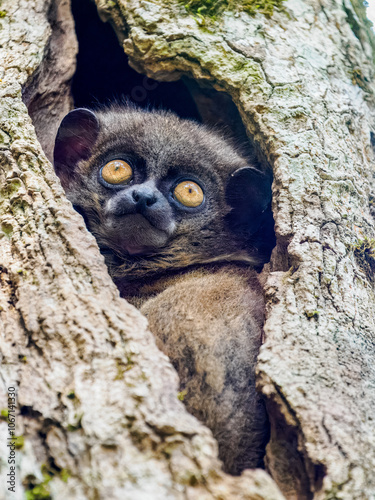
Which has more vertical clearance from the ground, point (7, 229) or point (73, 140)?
point (7, 229)

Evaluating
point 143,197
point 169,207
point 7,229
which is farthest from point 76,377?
point 169,207

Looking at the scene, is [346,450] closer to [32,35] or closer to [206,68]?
[206,68]

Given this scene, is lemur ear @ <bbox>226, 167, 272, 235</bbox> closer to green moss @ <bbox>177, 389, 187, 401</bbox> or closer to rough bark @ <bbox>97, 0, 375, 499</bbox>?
rough bark @ <bbox>97, 0, 375, 499</bbox>

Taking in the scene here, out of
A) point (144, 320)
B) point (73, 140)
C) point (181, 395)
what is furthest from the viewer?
point (73, 140)

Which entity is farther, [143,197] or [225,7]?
[225,7]

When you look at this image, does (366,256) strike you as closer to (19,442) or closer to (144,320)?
(144,320)

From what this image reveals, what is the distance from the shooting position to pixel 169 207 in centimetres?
352

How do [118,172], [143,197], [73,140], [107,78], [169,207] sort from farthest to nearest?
[107,78], [73,140], [118,172], [169,207], [143,197]

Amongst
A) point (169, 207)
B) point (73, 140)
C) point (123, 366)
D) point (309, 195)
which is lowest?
point (73, 140)

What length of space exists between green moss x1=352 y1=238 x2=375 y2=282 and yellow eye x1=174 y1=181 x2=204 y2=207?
1.33m

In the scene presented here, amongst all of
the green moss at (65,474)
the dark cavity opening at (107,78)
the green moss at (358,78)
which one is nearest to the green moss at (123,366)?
the green moss at (65,474)

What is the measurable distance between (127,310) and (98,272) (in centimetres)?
26

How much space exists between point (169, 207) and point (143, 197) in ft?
0.95

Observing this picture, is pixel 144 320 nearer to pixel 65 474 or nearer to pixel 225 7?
pixel 65 474
